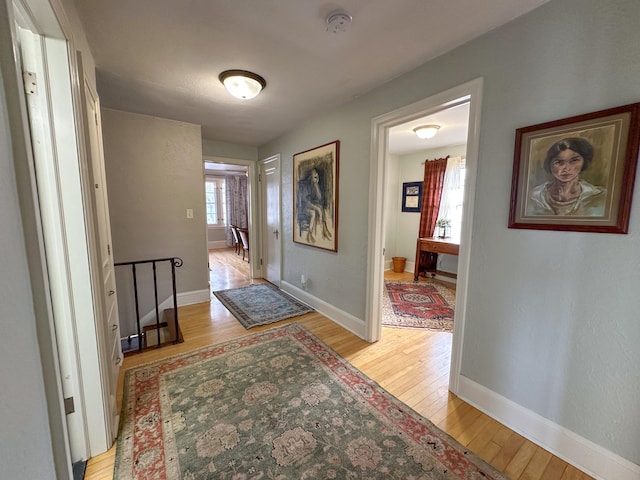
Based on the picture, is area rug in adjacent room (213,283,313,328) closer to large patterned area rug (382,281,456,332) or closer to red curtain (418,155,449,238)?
large patterned area rug (382,281,456,332)

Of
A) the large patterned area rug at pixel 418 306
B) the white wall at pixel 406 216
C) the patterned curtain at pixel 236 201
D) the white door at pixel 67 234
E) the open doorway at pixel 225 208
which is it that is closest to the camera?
the white door at pixel 67 234

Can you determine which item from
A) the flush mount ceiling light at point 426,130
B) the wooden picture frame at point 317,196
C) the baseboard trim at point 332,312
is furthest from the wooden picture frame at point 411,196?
the baseboard trim at point 332,312

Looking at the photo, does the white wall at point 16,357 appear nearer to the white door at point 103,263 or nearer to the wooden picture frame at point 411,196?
the white door at point 103,263

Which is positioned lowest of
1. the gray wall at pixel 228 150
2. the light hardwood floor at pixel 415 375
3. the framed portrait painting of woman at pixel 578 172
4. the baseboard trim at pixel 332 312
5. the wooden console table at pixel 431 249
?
the light hardwood floor at pixel 415 375

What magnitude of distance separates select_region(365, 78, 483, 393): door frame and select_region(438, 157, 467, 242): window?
2.54m

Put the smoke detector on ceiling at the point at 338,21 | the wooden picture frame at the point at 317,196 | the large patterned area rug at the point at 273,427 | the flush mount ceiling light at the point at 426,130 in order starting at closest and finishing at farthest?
the large patterned area rug at the point at 273,427
the smoke detector on ceiling at the point at 338,21
the wooden picture frame at the point at 317,196
the flush mount ceiling light at the point at 426,130

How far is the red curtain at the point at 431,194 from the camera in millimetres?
4535

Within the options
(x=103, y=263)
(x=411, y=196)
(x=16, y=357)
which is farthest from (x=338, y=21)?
(x=411, y=196)

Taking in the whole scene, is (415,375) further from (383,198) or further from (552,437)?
(383,198)

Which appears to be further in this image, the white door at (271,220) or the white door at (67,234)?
the white door at (271,220)

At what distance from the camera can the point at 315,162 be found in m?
3.10

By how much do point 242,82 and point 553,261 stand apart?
240 cm

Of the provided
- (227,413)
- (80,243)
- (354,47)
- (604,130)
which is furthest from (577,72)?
(227,413)

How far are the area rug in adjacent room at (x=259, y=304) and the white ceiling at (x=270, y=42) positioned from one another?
91.6 inches
